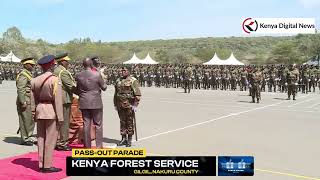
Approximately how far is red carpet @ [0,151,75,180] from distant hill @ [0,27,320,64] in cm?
3061

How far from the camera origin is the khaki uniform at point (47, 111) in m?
7.75

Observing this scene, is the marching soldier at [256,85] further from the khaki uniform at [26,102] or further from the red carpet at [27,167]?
the red carpet at [27,167]

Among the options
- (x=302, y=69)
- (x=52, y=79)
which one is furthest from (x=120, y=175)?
(x=302, y=69)

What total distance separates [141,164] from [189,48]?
131m

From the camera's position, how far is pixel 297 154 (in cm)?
977

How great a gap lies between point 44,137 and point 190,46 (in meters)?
134

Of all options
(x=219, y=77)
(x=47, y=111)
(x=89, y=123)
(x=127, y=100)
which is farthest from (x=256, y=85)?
(x=47, y=111)

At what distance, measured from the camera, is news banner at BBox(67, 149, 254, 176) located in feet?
23.5

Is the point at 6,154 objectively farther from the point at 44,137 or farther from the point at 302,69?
the point at 302,69

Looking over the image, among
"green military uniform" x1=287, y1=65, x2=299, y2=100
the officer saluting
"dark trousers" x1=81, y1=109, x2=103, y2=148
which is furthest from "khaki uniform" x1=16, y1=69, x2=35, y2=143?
"green military uniform" x1=287, y1=65, x2=299, y2=100

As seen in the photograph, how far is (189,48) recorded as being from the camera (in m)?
138

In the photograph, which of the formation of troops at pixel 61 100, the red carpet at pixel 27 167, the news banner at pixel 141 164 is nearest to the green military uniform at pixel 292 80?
the formation of troops at pixel 61 100

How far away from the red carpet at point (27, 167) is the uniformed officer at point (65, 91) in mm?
351

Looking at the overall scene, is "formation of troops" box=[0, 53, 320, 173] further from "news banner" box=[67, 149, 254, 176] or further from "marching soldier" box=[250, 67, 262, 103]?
"marching soldier" box=[250, 67, 262, 103]
